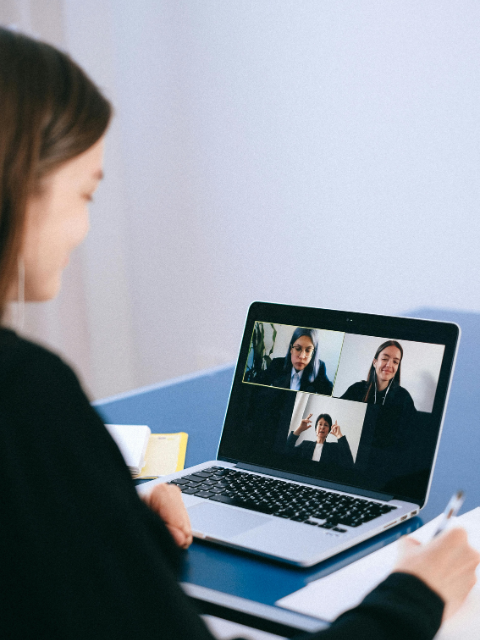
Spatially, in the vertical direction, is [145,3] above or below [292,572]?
above

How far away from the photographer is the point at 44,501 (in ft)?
1.74

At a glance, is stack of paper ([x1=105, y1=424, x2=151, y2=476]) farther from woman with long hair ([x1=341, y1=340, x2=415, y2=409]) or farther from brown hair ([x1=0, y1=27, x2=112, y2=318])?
brown hair ([x1=0, y1=27, x2=112, y2=318])

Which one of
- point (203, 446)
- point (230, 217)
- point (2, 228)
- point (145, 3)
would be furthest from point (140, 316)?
point (2, 228)

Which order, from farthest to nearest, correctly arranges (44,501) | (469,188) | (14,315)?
(469,188)
(14,315)
(44,501)

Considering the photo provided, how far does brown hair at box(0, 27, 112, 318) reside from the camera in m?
0.56

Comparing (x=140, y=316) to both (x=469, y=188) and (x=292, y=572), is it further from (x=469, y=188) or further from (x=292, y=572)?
(x=292, y=572)

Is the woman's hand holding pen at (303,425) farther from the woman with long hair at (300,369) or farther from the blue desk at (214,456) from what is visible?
the blue desk at (214,456)

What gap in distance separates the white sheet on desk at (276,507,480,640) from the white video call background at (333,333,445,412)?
19 cm

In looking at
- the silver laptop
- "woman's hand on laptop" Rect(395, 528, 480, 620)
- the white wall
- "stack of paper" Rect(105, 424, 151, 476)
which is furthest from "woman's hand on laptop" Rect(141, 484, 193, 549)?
the white wall

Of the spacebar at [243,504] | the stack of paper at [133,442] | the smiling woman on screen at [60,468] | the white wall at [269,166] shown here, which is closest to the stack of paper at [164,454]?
the stack of paper at [133,442]

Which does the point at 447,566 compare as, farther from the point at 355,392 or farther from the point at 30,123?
the point at 30,123

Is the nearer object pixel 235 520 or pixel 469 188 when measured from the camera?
pixel 235 520

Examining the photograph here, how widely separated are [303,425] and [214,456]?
0.59 ft

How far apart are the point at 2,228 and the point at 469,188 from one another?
2.12 meters
